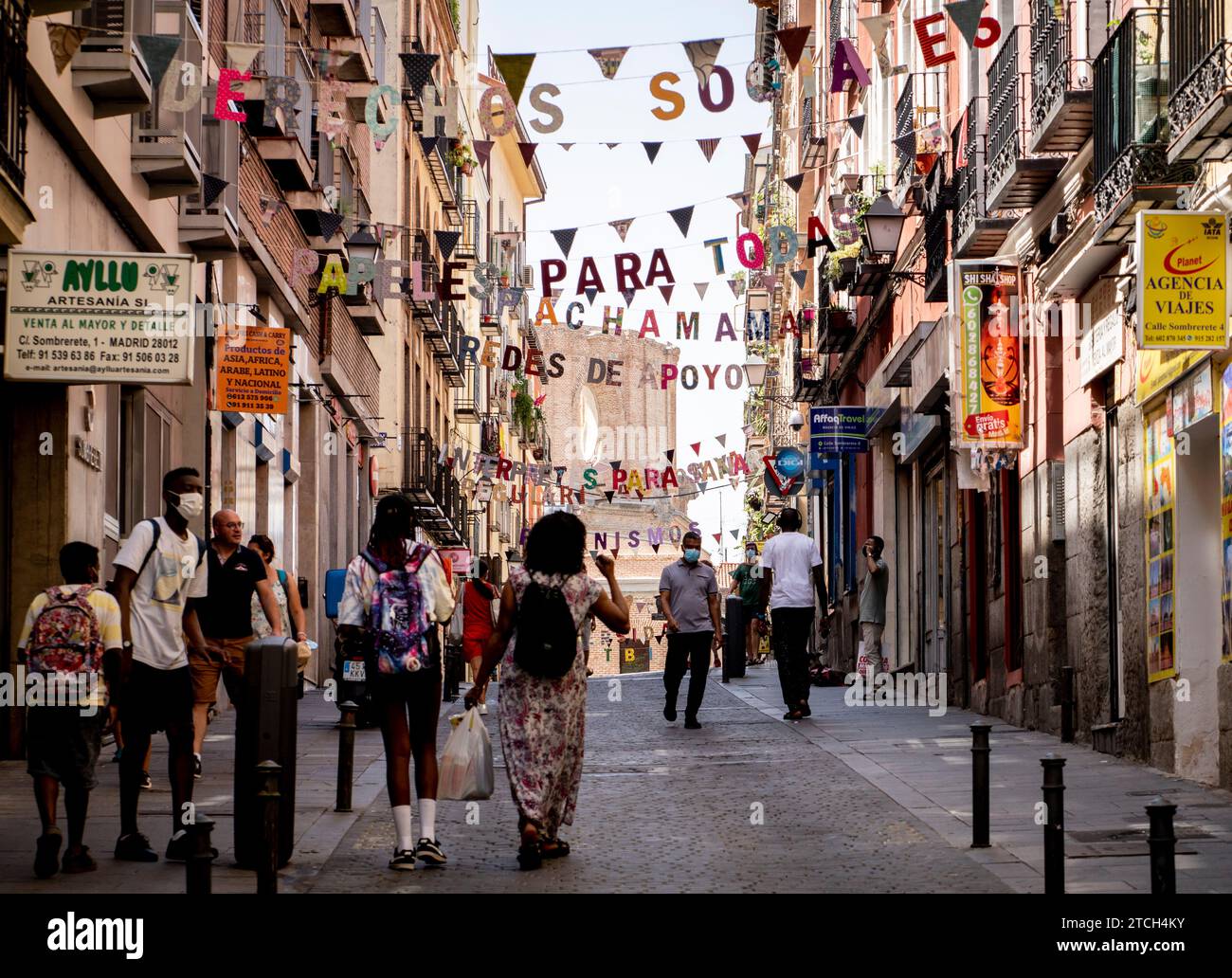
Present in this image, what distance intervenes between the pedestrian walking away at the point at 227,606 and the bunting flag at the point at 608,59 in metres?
6.89

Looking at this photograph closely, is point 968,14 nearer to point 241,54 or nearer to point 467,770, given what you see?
point 467,770

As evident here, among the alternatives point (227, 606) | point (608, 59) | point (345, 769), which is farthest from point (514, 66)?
point (345, 769)

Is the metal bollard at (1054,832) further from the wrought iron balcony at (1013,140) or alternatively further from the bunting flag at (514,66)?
the bunting flag at (514,66)

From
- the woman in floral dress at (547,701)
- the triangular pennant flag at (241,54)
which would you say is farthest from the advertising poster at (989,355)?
the woman in floral dress at (547,701)

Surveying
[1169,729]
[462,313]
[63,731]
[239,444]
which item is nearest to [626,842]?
[63,731]

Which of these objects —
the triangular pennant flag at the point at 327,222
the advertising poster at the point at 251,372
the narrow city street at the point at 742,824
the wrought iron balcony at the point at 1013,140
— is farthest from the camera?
the triangular pennant flag at the point at 327,222

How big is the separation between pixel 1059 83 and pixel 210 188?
838cm

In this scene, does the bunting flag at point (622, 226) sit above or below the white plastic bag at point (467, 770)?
above

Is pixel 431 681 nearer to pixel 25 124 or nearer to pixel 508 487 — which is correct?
pixel 25 124

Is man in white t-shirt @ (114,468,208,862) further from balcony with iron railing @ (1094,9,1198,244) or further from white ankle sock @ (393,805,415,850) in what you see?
balcony with iron railing @ (1094,9,1198,244)

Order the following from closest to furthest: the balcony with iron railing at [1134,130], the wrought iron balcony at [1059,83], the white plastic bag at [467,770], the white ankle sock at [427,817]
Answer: the white ankle sock at [427,817], the white plastic bag at [467,770], the balcony with iron railing at [1134,130], the wrought iron balcony at [1059,83]

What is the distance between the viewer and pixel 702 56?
1841cm

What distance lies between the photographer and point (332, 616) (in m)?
20.4

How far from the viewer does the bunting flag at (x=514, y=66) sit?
17.9 m
